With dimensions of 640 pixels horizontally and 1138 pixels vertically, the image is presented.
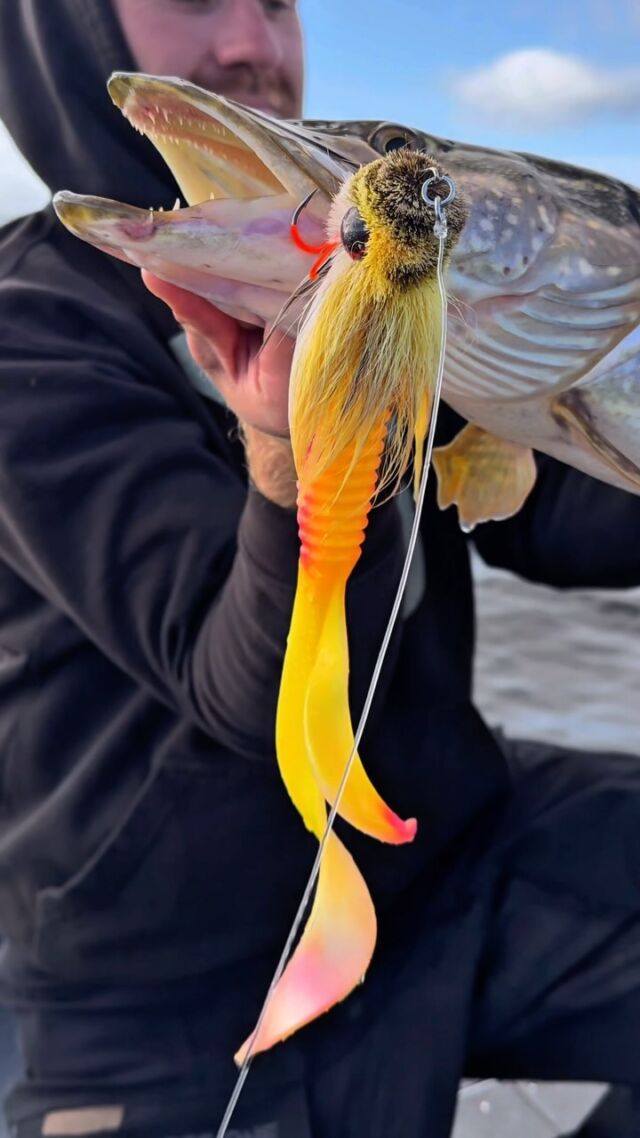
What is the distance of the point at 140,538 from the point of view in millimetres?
903

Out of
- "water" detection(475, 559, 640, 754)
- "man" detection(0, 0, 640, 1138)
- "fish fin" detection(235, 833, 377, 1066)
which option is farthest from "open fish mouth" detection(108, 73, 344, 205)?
"water" detection(475, 559, 640, 754)

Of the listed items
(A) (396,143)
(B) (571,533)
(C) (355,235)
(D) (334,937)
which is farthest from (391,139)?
(B) (571,533)

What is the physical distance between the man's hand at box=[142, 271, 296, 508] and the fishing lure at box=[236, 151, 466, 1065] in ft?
0.53

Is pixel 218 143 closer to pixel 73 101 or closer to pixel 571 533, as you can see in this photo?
pixel 73 101

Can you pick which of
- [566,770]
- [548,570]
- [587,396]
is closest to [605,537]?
[548,570]

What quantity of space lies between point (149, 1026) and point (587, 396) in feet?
2.56

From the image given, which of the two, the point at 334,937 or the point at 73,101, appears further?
the point at 73,101

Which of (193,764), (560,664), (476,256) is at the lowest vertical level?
(560,664)

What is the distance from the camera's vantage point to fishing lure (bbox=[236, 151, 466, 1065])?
444 millimetres

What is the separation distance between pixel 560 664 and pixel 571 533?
78.0 inches

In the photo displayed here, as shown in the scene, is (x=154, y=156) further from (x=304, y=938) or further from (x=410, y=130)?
(x=304, y=938)

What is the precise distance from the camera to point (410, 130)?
26.5 inches

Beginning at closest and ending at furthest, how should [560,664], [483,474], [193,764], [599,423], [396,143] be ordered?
[396,143]
[599,423]
[483,474]
[193,764]
[560,664]

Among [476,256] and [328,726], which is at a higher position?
[476,256]
